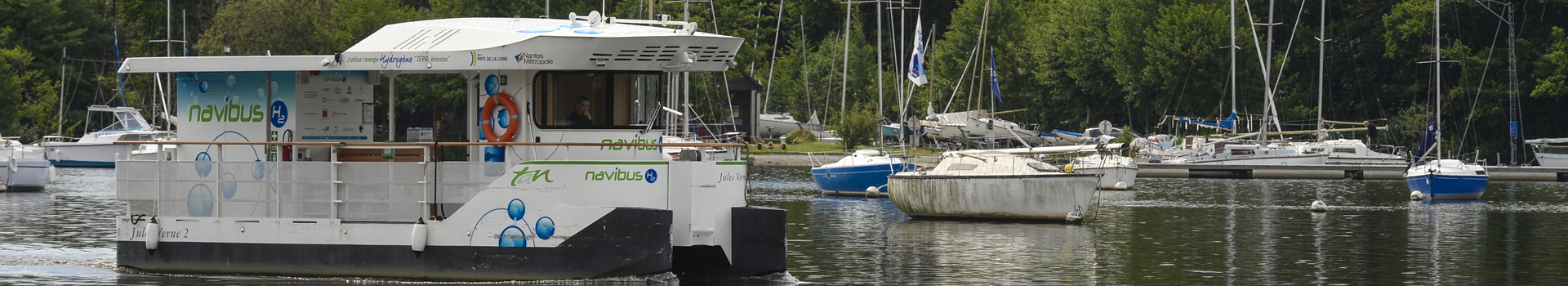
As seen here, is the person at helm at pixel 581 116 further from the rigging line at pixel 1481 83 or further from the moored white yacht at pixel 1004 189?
the rigging line at pixel 1481 83

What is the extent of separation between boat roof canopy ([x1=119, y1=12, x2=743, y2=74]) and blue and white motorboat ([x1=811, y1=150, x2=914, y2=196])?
27.0 meters

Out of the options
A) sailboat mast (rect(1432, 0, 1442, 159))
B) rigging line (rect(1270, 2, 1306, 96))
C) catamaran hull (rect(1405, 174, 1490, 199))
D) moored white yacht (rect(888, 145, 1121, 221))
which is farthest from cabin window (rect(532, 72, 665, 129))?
rigging line (rect(1270, 2, 1306, 96))

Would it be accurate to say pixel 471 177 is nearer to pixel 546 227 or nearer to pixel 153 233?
pixel 546 227

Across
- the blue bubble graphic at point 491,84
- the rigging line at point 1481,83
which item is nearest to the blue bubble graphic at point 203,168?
the blue bubble graphic at point 491,84

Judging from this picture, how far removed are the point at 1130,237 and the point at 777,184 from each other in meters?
24.6

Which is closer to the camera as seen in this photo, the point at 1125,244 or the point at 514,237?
the point at 514,237

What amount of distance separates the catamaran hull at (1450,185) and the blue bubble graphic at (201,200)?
124ft

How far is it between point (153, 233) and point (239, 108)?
1.71m

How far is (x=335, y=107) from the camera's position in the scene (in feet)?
63.0

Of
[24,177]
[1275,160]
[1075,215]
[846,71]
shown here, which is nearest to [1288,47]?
[1275,160]

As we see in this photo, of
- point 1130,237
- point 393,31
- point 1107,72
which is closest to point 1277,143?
point 1107,72

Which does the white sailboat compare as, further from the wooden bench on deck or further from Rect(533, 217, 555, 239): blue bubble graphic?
Rect(533, 217, 555, 239): blue bubble graphic

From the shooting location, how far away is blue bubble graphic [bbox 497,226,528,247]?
16875mm

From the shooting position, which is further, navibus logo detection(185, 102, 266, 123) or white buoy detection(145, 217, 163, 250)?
navibus logo detection(185, 102, 266, 123)
